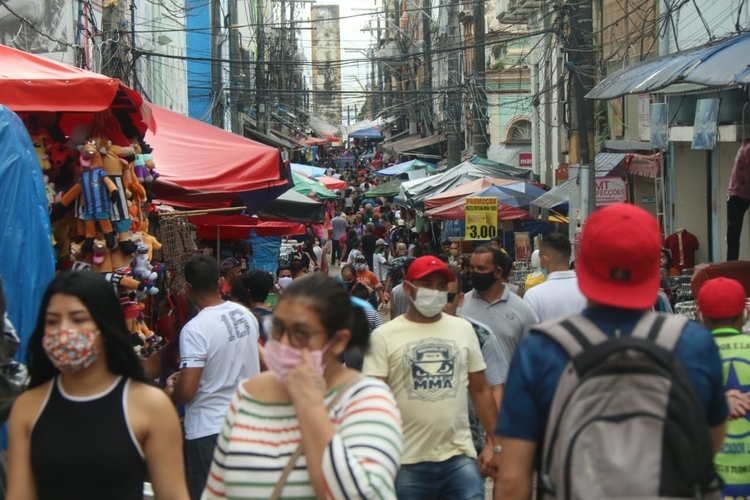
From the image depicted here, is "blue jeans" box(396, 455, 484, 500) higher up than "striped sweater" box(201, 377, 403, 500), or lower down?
lower down

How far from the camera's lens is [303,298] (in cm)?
297

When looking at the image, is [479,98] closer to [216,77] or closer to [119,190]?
[216,77]

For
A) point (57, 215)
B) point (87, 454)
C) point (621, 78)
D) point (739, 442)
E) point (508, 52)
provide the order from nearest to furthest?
point (87, 454) → point (739, 442) → point (57, 215) → point (621, 78) → point (508, 52)

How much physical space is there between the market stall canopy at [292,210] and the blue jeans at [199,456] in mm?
8637

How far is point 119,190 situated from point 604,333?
172 inches

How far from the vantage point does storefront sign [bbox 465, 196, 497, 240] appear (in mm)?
16906

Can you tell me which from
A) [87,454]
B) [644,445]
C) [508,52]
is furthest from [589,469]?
[508,52]

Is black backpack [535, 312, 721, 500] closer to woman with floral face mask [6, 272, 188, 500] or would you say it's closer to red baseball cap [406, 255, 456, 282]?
woman with floral face mask [6, 272, 188, 500]

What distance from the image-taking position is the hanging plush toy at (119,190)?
654 cm

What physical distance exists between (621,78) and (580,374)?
975cm

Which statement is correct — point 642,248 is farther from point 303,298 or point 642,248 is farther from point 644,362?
point 303,298

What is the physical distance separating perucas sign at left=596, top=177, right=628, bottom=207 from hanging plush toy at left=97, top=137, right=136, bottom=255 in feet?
31.6

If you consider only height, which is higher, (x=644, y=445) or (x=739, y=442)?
(x=644, y=445)

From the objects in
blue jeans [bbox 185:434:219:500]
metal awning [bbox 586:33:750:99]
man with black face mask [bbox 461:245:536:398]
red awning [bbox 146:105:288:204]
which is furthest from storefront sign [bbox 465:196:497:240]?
blue jeans [bbox 185:434:219:500]
